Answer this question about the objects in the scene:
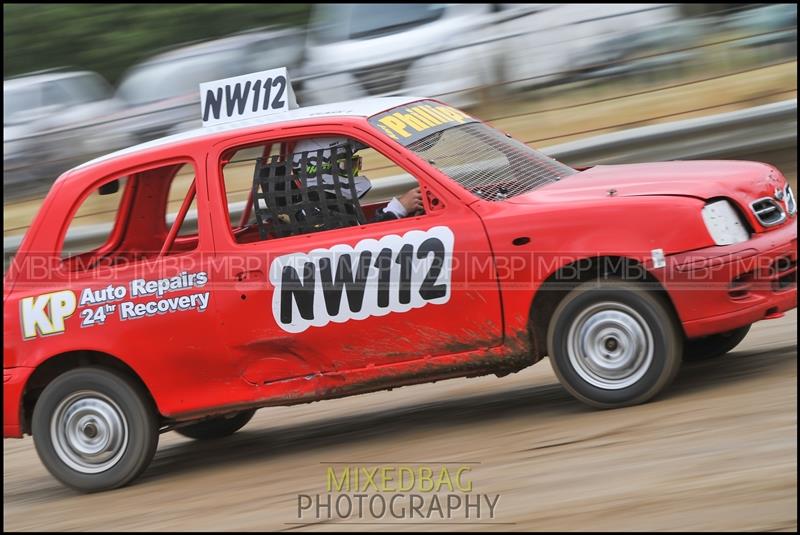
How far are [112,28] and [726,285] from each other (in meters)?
13.8

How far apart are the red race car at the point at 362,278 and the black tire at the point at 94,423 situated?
1cm

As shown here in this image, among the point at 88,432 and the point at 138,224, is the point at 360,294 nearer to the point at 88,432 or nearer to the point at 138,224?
the point at 88,432

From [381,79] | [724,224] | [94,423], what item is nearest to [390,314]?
[724,224]

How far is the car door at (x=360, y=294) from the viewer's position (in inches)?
233

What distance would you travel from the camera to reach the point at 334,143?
20.6 ft

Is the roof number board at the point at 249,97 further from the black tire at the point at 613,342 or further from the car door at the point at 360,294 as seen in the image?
the black tire at the point at 613,342

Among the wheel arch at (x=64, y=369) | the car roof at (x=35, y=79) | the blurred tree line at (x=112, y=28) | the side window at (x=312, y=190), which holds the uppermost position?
the blurred tree line at (x=112, y=28)

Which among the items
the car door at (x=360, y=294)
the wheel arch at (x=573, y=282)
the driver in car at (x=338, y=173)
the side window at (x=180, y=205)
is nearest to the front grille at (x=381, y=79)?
the side window at (x=180, y=205)

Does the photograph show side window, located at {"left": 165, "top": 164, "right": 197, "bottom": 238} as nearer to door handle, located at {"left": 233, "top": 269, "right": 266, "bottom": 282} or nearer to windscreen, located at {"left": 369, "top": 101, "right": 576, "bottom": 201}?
door handle, located at {"left": 233, "top": 269, "right": 266, "bottom": 282}

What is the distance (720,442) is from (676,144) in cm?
555

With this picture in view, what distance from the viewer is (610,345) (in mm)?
5816

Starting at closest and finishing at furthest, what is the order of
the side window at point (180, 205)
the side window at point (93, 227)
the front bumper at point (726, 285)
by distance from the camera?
the front bumper at point (726, 285) < the side window at point (180, 205) < the side window at point (93, 227)

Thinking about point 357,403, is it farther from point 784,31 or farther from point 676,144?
point 784,31
